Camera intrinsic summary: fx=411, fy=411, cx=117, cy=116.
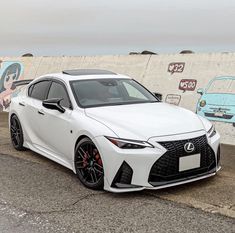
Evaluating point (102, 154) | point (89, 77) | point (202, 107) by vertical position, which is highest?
point (89, 77)

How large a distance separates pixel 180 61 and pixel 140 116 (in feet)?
15.7

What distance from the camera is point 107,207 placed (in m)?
4.65

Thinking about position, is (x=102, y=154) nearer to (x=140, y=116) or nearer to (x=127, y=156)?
(x=127, y=156)

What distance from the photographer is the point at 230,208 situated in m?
4.52

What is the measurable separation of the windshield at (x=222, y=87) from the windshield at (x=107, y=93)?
2.48 m

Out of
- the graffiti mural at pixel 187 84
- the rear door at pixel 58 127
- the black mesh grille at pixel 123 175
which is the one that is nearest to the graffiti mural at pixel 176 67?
the graffiti mural at pixel 187 84

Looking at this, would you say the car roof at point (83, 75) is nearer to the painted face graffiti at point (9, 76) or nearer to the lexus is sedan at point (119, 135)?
the lexus is sedan at point (119, 135)

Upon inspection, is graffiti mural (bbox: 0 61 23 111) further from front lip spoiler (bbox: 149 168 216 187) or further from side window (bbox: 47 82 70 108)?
front lip spoiler (bbox: 149 168 216 187)

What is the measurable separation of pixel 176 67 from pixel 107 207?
577cm

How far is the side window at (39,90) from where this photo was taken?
6914 mm

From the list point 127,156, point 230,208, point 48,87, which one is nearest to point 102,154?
point 127,156

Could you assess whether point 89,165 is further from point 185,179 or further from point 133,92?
point 133,92

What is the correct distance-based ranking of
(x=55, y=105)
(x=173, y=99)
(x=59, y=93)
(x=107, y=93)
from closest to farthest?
(x=55, y=105) < (x=107, y=93) < (x=59, y=93) < (x=173, y=99)

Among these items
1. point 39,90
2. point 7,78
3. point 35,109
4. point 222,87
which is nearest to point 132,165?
point 35,109
